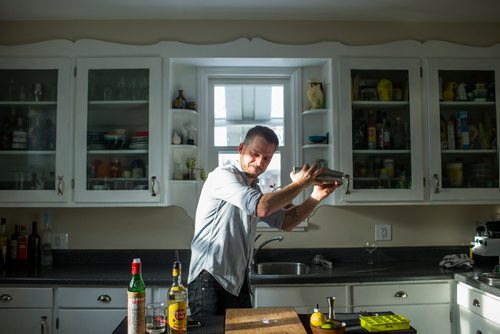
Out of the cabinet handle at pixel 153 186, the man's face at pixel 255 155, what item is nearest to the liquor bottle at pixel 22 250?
the cabinet handle at pixel 153 186

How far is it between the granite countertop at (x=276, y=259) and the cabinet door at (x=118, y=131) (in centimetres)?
45

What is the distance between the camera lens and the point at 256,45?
9.17 feet

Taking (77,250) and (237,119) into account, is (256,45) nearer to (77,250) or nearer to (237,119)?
(237,119)

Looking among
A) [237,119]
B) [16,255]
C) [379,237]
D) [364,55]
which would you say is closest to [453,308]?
[379,237]

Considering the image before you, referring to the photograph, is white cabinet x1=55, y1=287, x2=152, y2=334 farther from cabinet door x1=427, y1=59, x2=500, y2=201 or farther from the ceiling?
cabinet door x1=427, y1=59, x2=500, y2=201

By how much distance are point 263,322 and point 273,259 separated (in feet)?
4.72

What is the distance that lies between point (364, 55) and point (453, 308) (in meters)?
1.63

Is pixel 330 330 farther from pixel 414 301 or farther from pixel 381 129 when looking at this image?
pixel 381 129

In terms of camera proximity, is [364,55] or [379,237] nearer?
[364,55]

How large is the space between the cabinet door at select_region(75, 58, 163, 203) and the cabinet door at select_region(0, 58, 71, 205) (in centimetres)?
9

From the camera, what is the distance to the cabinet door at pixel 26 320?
7.80ft

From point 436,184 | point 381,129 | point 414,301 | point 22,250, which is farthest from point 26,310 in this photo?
point 436,184

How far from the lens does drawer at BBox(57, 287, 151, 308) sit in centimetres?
237

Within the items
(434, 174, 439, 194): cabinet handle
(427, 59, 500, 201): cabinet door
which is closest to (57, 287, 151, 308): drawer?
(434, 174, 439, 194): cabinet handle
